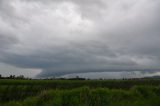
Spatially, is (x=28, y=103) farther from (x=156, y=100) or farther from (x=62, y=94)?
(x=156, y=100)

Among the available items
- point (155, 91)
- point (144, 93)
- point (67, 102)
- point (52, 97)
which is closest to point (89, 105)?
point (67, 102)

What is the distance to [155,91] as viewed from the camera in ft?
93.6

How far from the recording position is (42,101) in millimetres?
20516

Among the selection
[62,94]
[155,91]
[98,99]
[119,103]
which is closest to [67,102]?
[62,94]

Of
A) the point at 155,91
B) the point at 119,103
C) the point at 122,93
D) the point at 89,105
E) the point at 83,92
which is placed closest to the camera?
the point at 89,105

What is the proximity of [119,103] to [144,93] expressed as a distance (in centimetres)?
641

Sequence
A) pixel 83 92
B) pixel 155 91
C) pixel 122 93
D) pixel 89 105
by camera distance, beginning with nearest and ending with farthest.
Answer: pixel 89 105 < pixel 83 92 < pixel 122 93 < pixel 155 91

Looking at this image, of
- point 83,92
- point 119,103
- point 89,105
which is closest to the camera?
point 89,105

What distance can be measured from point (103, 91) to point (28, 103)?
23.6 feet

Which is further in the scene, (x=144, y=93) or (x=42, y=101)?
(x=144, y=93)

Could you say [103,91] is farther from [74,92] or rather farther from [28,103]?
[28,103]

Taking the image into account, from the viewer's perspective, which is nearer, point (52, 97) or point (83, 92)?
point (52, 97)

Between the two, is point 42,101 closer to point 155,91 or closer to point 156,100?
point 156,100

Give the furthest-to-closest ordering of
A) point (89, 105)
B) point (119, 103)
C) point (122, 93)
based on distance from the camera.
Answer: point (122, 93) → point (119, 103) → point (89, 105)
